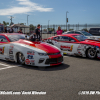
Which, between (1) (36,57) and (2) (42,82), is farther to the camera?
(1) (36,57)

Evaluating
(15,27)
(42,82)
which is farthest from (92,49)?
(15,27)

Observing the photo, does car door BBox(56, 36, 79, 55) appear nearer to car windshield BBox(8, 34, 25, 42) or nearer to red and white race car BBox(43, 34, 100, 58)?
red and white race car BBox(43, 34, 100, 58)

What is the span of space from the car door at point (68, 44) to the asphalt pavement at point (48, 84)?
321cm

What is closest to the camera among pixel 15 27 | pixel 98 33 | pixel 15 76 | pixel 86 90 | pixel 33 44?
pixel 86 90

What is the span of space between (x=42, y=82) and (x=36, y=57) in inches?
68.4

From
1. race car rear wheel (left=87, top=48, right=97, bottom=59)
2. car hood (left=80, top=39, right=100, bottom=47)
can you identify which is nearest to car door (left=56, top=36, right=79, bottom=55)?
car hood (left=80, top=39, right=100, bottom=47)

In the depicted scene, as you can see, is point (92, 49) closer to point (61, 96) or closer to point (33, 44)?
point (33, 44)

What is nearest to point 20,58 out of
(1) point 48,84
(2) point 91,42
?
(1) point 48,84

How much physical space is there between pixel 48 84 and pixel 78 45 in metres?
4.74

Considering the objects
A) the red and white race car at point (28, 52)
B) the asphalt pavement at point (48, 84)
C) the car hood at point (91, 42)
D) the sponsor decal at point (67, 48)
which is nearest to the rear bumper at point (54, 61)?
the red and white race car at point (28, 52)

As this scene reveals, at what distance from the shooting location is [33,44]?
653 cm

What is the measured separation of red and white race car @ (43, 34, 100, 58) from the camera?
7863mm

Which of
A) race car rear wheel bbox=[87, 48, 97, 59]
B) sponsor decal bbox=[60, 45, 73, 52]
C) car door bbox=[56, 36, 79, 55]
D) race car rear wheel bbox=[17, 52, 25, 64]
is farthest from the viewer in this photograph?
sponsor decal bbox=[60, 45, 73, 52]

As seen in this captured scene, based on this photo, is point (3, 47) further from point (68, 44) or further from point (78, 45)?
point (78, 45)
